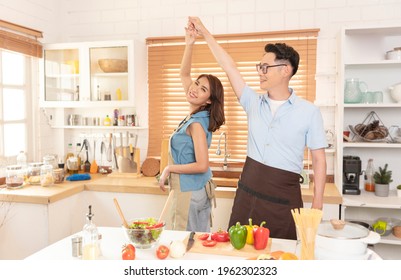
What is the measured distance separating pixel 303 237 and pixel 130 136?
2.82 meters

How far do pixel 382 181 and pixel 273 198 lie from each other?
1571 millimetres

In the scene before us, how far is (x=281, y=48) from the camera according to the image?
223 centimetres

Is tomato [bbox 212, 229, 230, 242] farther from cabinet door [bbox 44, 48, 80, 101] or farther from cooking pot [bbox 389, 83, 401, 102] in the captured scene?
cabinet door [bbox 44, 48, 80, 101]

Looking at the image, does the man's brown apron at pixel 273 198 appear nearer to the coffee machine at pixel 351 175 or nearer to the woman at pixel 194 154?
the woman at pixel 194 154

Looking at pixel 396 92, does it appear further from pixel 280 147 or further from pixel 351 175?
pixel 280 147

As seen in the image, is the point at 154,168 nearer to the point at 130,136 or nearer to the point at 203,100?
the point at 130,136

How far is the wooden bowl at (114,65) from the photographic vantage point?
380 centimetres

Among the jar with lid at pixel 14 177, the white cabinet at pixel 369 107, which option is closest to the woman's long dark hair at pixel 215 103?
the white cabinet at pixel 369 107

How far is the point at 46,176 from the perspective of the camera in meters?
3.41

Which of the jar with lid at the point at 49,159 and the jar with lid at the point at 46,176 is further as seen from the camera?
the jar with lid at the point at 49,159

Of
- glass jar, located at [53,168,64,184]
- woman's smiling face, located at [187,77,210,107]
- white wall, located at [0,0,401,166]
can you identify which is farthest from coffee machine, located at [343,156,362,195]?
glass jar, located at [53,168,64,184]

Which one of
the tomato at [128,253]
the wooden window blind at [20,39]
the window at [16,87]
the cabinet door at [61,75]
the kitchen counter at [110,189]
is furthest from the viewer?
the cabinet door at [61,75]

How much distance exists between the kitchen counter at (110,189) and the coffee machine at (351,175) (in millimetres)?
103

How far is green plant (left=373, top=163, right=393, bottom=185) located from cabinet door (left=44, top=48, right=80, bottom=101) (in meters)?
2.79
